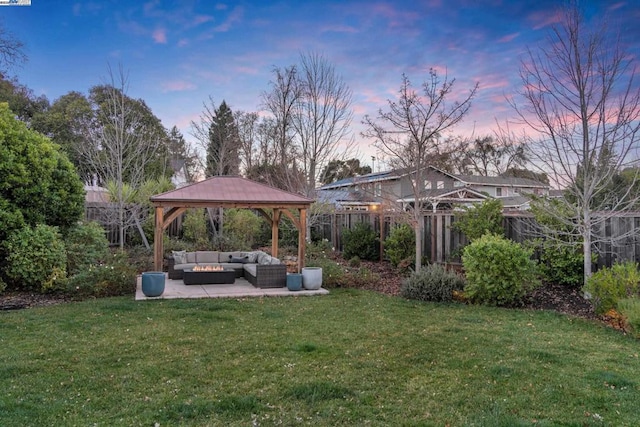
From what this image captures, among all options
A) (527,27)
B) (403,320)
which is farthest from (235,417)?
(527,27)

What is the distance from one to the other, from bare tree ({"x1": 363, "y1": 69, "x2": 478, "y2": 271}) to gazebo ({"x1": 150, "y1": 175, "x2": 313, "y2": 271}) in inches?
106

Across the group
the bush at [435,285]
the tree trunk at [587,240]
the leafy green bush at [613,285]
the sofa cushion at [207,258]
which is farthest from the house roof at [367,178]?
the leafy green bush at [613,285]

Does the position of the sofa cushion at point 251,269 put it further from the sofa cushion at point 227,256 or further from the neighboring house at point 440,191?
the neighboring house at point 440,191

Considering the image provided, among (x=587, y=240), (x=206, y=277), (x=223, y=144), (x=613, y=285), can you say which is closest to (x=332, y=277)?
(x=206, y=277)

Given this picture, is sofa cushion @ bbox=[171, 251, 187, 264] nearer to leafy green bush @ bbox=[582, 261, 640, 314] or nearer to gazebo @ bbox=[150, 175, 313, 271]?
gazebo @ bbox=[150, 175, 313, 271]

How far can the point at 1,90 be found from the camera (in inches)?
668

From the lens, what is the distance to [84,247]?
10422 mm

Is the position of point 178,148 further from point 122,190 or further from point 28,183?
point 28,183

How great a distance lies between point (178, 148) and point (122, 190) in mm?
10925

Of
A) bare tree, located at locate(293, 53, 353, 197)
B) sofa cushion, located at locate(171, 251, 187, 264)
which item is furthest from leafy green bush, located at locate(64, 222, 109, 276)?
bare tree, located at locate(293, 53, 353, 197)

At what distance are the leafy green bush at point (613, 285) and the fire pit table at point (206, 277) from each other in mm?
7721

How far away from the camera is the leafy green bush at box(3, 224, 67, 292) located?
8.73 meters

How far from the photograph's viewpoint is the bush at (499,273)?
8.00 m

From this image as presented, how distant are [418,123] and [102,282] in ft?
26.0
